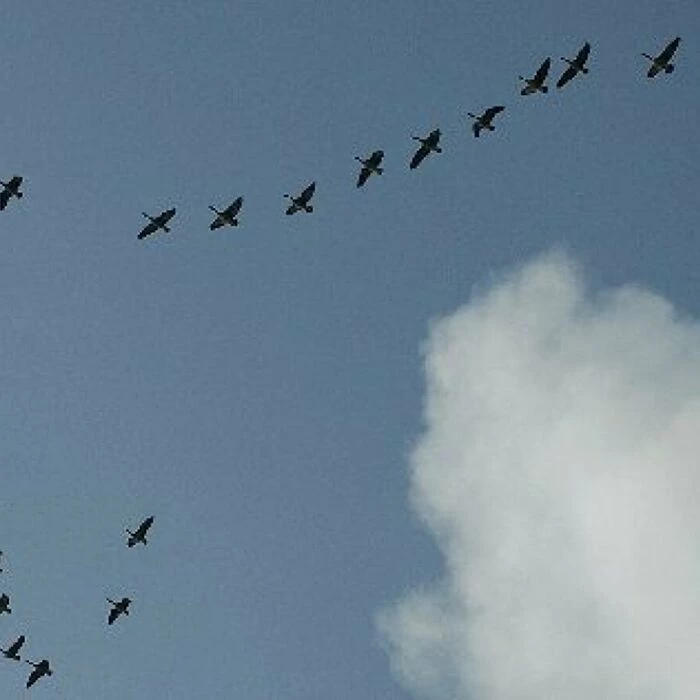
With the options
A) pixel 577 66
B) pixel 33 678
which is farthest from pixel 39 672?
pixel 577 66

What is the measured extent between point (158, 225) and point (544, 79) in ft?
90.9

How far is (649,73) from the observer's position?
110 m

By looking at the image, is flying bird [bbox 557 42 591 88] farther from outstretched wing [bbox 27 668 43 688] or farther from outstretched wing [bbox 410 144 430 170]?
outstretched wing [bbox 27 668 43 688]

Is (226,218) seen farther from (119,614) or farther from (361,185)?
(119,614)

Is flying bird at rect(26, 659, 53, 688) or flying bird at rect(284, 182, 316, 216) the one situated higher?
flying bird at rect(284, 182, 316, 216)

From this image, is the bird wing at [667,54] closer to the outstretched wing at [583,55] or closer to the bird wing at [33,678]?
the outstretched wing at [583,55]

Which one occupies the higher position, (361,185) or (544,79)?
(544,79)

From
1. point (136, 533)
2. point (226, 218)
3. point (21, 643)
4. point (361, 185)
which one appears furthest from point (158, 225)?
point (21, 643)

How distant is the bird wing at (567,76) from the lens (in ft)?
360

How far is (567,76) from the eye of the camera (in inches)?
4333

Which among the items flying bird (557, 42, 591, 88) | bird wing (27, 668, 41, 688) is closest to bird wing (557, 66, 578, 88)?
flying bird (557, 42, 591, 88)

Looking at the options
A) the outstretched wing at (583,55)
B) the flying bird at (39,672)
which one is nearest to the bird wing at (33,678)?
the flying bird at (39,672)

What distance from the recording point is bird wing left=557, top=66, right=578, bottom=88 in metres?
110

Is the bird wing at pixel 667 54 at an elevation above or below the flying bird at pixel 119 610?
above
